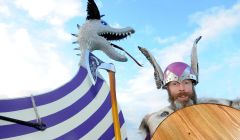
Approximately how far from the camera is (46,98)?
4.78m

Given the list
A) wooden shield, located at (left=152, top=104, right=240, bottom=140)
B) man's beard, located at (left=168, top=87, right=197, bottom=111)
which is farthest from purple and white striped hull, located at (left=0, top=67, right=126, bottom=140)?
wooden shield, located at (left=152, top=104, right=240, bottom=140)

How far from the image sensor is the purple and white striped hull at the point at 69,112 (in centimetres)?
440

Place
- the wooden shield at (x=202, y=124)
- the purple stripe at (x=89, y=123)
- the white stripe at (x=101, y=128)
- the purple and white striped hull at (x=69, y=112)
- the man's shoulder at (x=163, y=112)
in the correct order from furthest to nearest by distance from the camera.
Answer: the man's shoulder at (x=163, y=112) → the white stripe at (x=101, y=128) → the purple stripe at (x=89, y=123) → the purple and white striped hull at (x=69, y=112) → the wooden shield at (x=202, y=124)

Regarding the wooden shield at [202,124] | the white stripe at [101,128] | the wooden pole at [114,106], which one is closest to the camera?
the wooden shield at [202,124]

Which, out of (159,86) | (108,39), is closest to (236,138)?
(159,86)

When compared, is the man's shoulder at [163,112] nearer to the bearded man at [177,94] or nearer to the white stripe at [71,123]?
the bearded man at [177,94]

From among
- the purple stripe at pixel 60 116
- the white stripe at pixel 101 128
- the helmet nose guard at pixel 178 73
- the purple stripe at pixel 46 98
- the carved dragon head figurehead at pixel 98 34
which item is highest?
the carved dragon head figurehead at pixel 98 34

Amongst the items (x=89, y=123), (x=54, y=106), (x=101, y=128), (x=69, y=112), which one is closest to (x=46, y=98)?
(x=54, y=106)

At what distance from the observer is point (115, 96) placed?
220 inches

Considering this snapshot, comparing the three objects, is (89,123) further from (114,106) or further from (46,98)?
(46,98)

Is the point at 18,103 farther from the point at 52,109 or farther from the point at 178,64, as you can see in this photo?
the point at 178,64

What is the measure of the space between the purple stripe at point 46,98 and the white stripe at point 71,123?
0.32 m

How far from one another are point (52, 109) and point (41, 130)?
1.71 ft

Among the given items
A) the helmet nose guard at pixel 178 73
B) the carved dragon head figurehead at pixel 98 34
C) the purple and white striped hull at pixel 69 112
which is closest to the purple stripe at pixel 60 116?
the purple and white striped hull at pixel 69 112
